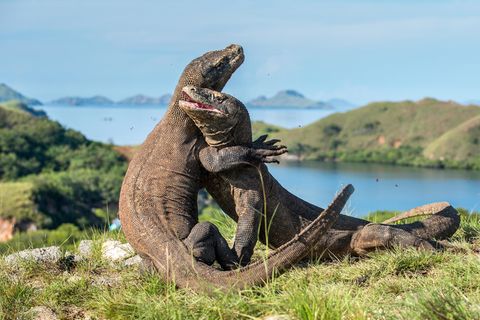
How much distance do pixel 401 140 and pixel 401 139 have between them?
27.5 inches

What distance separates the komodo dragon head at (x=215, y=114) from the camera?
26.3 ft

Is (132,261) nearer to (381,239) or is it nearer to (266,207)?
(266,207)

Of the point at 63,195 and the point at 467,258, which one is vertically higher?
the point at 467,258

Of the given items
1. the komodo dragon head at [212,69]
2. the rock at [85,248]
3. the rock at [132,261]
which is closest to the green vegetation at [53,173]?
the rock at [85,248]

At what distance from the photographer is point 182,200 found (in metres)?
8.23

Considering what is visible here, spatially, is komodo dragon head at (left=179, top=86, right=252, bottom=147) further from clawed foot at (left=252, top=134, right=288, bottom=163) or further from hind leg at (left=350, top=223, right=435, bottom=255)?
hind leg at (left=350, top=223, right=435, bottom=255)

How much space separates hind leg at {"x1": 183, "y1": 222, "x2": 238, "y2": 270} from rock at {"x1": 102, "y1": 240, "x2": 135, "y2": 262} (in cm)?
237

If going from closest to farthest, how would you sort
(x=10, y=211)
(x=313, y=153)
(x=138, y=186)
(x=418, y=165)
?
(x=138, y=186) → (x=10, y=211) → (x=418, y=165) → (x=313, y=153)

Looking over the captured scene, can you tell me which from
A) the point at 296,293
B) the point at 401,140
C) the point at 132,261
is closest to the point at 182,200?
the point at 132,261

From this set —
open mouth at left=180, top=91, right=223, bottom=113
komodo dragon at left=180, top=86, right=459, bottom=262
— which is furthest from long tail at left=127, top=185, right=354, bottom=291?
open mouth at left=180, top=91, right=223, bottom=113

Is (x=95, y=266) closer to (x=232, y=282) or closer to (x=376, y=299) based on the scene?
(x=232, y=282)

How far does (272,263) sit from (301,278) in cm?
35

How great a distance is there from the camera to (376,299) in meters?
6.98

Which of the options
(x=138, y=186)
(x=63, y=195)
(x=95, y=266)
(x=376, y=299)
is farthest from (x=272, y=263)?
(x=63, y=195)
